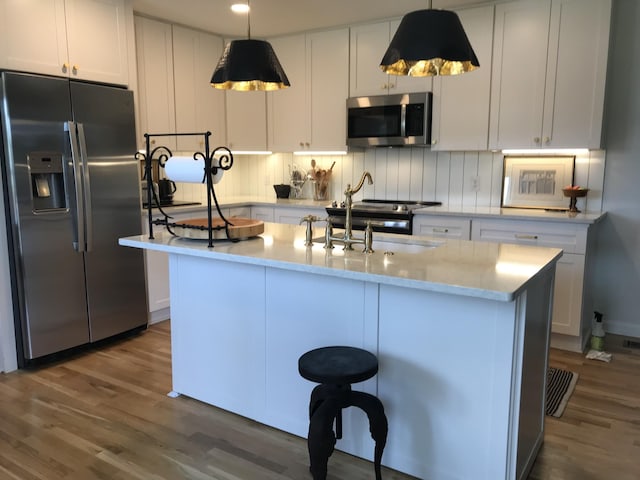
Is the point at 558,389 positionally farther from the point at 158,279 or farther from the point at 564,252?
the point at 158,279

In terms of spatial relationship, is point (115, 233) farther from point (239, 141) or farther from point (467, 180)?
point (467, 180)

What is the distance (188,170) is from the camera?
2.39 metres

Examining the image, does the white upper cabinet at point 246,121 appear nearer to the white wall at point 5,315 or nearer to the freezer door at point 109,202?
the freezer door at point 109,202

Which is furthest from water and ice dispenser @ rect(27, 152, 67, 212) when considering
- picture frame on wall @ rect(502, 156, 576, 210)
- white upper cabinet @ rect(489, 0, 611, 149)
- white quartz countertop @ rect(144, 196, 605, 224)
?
picture frame on wall @ rect(502, 156, 576, 210)

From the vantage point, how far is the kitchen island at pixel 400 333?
1853mm

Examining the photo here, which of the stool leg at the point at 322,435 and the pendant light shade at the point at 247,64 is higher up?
the pendant light shade at the point at 247,64

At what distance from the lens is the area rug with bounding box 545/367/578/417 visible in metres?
2.73

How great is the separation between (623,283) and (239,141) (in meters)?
3.54

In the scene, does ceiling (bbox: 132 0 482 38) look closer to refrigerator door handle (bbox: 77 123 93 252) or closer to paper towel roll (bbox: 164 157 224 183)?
refrigerator door handle (bbox: 77 123 93 252)

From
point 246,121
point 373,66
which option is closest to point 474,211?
point 373,66

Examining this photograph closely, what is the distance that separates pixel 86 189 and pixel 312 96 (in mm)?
2219

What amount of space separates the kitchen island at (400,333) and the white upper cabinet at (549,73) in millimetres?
1676

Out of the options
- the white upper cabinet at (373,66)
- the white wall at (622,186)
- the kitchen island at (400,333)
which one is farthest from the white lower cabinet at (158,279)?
the white wall at (622,186)

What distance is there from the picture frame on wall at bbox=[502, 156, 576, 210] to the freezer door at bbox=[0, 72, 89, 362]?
127 inches
